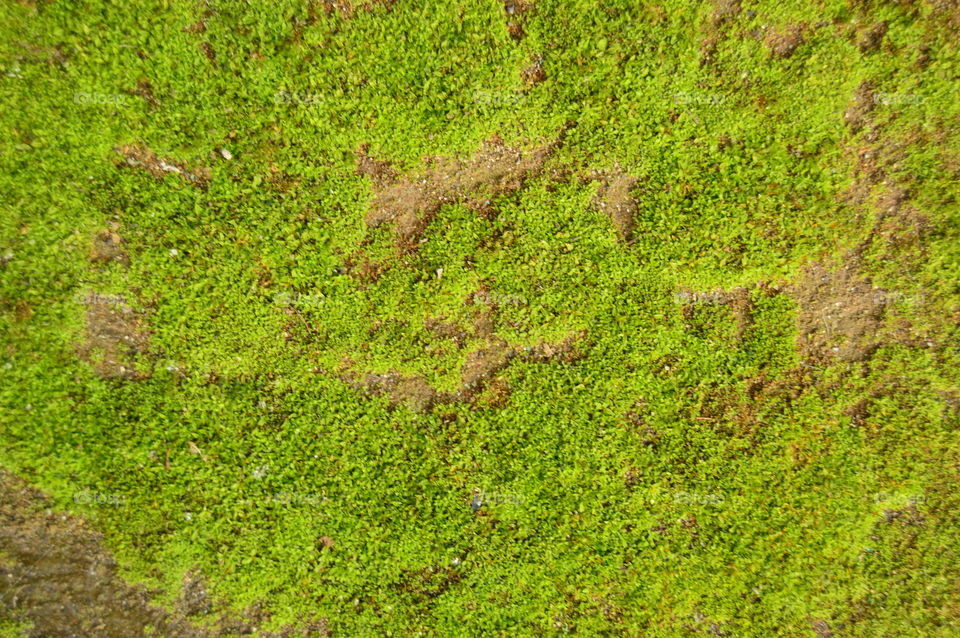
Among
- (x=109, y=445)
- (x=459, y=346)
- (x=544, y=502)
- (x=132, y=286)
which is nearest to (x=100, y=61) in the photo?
(x=132, y=286)

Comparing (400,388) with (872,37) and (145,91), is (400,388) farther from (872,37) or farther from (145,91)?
(872,37)

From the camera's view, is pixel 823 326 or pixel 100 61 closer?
pixel 100 61

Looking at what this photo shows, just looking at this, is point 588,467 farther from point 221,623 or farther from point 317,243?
point 221,623

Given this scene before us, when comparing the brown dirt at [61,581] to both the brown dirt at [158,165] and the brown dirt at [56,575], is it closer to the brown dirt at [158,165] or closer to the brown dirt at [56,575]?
the brown dirt at [56,575]

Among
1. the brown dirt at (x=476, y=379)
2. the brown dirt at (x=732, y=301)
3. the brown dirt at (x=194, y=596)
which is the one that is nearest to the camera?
the brown dirt at (x=194, y=596)

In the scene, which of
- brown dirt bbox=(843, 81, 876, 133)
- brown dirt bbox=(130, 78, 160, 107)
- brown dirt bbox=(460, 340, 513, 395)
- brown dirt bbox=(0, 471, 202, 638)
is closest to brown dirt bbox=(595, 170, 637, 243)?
brown dirt bbox=(460, 340, 513, 395)

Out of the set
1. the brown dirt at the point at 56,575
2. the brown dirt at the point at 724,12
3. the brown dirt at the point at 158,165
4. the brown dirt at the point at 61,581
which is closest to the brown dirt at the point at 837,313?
the brown dirt at the point at 724,12

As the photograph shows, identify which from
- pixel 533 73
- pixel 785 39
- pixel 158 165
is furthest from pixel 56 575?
pixel 785 39
